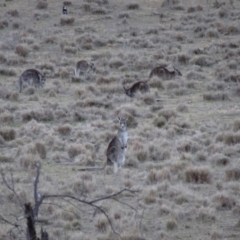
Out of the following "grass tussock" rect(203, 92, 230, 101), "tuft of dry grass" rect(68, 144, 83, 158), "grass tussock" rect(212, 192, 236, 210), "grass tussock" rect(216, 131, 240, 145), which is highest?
"grass tussock" rect(203, 92, 230, 101)

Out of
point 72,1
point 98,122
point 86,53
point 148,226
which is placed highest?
point 72,1

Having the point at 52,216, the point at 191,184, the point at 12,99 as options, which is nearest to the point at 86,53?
the point at 12,99

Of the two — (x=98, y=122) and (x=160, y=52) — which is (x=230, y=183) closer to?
(x=98, y=122)

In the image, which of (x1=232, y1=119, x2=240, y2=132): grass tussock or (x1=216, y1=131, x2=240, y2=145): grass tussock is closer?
(x1=216, y1=131, x2=240, y2=145): grass tussock

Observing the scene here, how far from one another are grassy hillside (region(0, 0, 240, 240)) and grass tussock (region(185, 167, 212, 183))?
2 cm

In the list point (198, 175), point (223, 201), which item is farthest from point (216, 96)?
point (223, 201)

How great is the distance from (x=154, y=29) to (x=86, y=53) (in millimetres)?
5059

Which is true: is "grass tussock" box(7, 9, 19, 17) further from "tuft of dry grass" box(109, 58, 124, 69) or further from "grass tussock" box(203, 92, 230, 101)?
"grass tussock" box(203, 92, 230, 101)

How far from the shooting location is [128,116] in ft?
63.1

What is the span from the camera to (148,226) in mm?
11617

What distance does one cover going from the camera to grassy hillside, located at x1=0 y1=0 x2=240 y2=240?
1203 centimetres

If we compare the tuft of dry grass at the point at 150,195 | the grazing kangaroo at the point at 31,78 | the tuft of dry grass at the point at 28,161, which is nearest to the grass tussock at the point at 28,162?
the tuft of dry grass at the point at 28,161

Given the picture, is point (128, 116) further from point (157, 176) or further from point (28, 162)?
point (157, 176)

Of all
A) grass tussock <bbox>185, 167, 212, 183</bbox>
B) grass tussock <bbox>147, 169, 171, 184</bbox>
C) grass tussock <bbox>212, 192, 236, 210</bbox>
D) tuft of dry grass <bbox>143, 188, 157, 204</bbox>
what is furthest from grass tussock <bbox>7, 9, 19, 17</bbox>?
grass tussock <bbox>212, 192, 236, 210</bbox>
